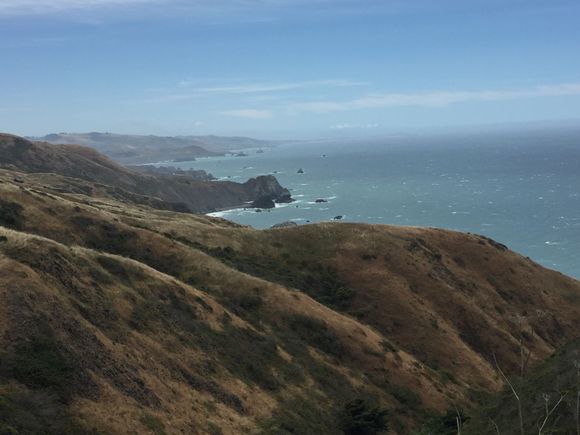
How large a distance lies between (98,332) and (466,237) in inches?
2991

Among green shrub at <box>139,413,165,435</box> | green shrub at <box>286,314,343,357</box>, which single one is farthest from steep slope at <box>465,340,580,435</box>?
green shrub at <box>286,314,343,357</box>

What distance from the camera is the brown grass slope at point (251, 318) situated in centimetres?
2895

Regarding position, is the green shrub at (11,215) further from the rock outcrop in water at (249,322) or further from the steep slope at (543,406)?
the steep slope at (543,406)

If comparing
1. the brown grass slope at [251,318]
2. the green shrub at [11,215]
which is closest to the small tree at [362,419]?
the brown grass slope at [251,318]

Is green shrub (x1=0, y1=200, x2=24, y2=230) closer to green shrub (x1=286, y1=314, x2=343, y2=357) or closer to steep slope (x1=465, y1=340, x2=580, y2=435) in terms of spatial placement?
green shrub (x1=286, y1=314, x2=343, y2=357)

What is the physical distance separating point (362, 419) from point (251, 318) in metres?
16.3

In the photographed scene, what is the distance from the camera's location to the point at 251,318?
5128 centimetres

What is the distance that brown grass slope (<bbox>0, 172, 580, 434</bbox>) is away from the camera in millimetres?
28953

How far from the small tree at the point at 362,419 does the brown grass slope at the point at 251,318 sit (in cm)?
129

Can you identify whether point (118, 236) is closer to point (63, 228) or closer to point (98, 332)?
point (63, 228)

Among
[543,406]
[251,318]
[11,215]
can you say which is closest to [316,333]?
[251,318]

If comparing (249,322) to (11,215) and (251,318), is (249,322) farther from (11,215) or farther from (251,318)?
(11,215)

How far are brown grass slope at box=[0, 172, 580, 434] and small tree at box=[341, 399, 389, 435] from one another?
4.22ft

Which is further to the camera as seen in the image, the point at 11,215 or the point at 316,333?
the point at 11,215
